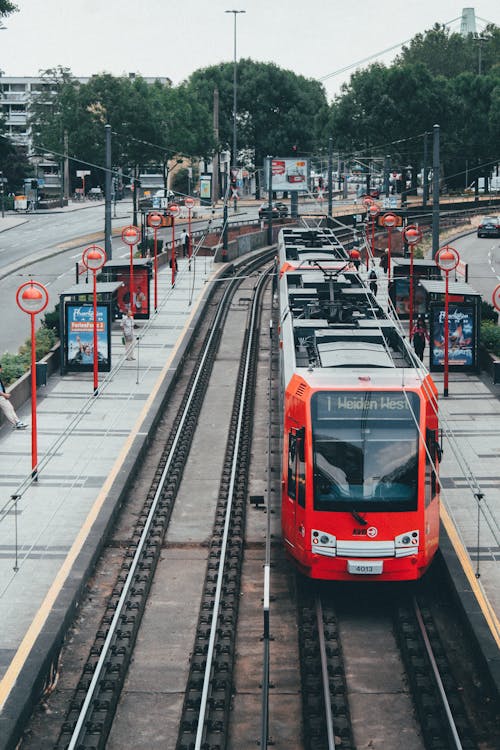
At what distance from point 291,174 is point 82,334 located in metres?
56.3

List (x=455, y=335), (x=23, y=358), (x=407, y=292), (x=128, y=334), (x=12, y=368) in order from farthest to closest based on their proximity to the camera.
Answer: (x=407, y=292)
(x=128, y=334)
(x=455, y=335)
(x=23, y=358)
(x=12, y=368)

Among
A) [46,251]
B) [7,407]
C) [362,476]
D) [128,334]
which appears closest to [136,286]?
[128,334]

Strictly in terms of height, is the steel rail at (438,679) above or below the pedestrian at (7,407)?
below

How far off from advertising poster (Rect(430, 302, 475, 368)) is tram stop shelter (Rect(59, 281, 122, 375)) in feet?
27.7

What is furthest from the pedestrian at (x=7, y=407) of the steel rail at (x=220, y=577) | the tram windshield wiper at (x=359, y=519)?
the tram windshield wiper at (x=359, y=519)

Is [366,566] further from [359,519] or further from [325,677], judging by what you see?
[325,677]

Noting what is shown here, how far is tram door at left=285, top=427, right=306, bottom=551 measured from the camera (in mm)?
16172

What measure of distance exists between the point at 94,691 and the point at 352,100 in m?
98.2

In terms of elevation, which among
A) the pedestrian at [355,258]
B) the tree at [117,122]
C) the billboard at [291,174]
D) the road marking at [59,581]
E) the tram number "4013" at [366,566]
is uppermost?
the tree at [117,122]

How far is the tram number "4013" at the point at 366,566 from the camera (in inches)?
622

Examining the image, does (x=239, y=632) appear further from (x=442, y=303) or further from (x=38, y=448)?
(x=442, y=303)

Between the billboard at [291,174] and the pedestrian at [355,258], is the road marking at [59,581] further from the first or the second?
the billboard at [291,174]

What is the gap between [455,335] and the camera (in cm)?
3095

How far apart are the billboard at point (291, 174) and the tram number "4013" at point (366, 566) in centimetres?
7024
